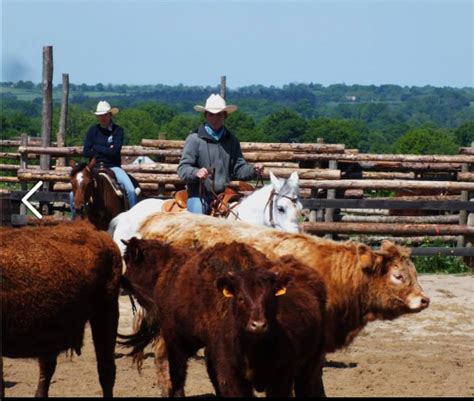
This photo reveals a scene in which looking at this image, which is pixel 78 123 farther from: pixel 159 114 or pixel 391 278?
pixel 391 278

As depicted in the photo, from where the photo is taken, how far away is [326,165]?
2088cm

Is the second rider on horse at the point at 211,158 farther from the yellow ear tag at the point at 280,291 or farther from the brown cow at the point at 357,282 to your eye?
the yellow ear tag at the point at 280,291

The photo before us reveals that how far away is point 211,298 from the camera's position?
8.00 m

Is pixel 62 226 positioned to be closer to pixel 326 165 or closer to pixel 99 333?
pixel 99 333

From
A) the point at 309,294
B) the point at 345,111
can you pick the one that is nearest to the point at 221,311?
the point at 309,294

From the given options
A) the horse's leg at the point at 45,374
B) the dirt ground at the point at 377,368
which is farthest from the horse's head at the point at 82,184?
the horse's leg at the point at 45,374

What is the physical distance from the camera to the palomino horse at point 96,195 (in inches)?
561

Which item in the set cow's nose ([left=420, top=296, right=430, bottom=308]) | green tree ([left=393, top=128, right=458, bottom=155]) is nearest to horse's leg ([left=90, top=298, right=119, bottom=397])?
cow's nose ([left=420, top=296, right=430, bottom=308])

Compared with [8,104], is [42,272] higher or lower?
higher

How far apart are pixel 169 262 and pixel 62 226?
889mm

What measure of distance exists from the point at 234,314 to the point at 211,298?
575 millimetres

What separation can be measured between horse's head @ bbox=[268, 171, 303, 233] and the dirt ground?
1.42m

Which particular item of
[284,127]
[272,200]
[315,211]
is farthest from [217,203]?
[284,127]

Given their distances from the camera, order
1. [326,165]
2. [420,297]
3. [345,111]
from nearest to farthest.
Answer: [420,297], [326,165], [345,111]
